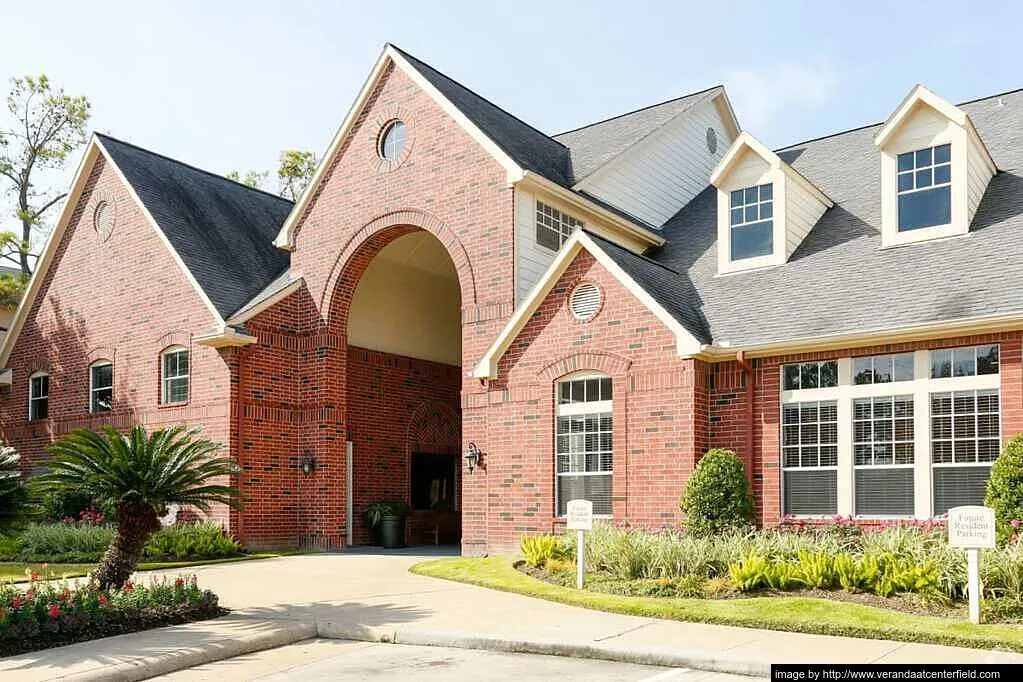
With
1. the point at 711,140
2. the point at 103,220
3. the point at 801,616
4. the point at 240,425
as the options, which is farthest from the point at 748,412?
the point at 103,220

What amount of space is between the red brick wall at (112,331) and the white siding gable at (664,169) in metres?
9.19

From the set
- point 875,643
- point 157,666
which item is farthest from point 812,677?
point 157,666

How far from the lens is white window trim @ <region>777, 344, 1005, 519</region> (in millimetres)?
15584

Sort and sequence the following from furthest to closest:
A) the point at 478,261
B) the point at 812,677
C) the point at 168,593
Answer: the point at 478,261 → the point at 168,593 → the point at 812,677

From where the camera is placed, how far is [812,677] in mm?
9055

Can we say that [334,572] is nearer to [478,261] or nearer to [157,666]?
[478,261]

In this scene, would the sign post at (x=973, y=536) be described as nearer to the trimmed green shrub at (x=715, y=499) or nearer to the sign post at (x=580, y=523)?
the sign post at (x=580, y=523)

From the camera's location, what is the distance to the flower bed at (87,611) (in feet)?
36.1

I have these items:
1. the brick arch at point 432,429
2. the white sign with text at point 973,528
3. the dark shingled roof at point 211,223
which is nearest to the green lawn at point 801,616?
the white sign with text at point 973,528

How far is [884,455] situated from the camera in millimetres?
16188

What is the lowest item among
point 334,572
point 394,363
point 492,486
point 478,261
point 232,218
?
point 334,572

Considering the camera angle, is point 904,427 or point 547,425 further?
point 547,425

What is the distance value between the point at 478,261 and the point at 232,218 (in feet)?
29.9

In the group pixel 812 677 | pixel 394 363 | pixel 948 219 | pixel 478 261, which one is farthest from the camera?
pixel 394 363
